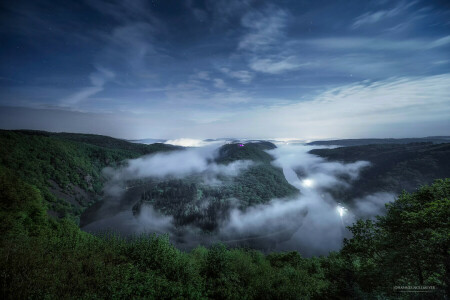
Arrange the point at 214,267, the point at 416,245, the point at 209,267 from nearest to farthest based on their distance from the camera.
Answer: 1. the point at 416,245
2. the point at 214,267
3. the point at 209,267

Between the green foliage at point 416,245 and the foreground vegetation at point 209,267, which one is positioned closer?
the foreground vegetation at point 209,267

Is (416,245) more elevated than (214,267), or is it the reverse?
(416,245)

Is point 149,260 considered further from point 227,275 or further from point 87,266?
point 227,275

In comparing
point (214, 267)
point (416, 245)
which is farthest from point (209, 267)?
point (416, 245)

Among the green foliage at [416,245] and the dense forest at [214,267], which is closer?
the dense forest at [214,267]

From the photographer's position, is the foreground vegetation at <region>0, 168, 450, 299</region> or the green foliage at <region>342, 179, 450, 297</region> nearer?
the foreground vegetation at <region>0, 168, 450, 299</region>

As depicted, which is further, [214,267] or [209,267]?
[209,267]

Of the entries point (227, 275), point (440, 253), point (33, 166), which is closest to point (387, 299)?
point (440, 253)

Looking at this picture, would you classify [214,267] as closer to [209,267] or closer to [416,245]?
[209,267]

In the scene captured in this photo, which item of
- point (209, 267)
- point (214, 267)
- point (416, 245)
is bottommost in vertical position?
point (209, 267)

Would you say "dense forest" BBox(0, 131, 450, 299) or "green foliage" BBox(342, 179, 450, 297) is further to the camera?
"green foliage" BBox(342, 179, 450, 297)

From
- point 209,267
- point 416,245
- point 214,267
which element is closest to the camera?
point 416,245

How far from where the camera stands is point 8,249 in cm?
1397

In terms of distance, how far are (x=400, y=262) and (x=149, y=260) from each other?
27.3 m
